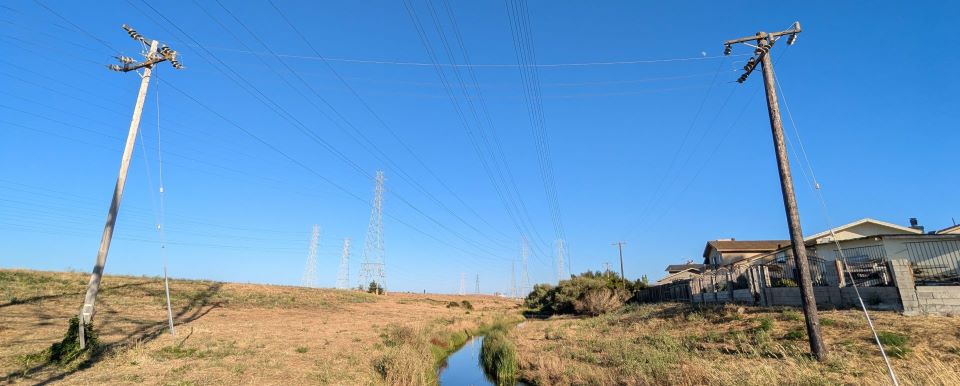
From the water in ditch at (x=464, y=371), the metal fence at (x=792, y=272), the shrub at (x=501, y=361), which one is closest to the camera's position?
the metal fence at (x=792, y=272)

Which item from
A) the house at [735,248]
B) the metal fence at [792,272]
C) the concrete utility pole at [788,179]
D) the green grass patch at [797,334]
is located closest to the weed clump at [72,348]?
the concrete utility pole at [788,179]

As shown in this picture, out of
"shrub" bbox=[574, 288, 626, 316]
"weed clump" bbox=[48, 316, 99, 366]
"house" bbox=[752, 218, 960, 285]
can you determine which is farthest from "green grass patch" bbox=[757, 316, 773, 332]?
"shrub" bbox=[574, 288, 626, 316]

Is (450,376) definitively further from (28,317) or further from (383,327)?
(28,317)

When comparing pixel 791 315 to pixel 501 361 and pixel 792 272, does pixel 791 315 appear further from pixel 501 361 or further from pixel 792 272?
pixel 501 361

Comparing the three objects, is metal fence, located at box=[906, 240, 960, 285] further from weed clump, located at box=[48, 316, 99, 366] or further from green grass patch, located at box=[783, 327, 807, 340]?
weed clump, located at box=[48, 316, 99, 366]

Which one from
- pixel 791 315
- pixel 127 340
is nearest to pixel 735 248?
pixel 791 315

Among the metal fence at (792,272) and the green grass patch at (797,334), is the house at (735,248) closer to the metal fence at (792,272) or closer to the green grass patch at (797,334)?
the metal fence at (792,272)

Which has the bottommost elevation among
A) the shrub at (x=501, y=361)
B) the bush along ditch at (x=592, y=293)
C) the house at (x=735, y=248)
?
the shrub at (x=501, y=361)

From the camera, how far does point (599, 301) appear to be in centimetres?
4791

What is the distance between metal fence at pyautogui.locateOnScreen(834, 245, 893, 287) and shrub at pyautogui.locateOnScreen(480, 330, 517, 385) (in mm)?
15507

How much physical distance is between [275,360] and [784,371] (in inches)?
748

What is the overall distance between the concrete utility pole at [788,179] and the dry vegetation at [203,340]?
1439 centimetres

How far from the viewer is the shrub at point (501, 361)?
75.3 feet

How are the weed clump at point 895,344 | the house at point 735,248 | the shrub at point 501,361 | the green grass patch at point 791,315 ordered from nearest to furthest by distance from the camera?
the weed clump at point 895,344
the green grass patch at point 791,315
the shrub at point 501,361
the house at point 735,248
